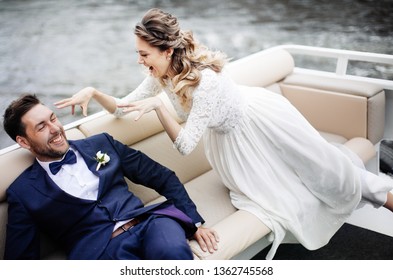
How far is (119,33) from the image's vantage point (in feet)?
24.7

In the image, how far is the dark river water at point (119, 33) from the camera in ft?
19.1

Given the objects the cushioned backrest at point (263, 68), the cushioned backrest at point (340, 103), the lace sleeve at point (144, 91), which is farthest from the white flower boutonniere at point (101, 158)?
the cushioned backrest at point (340, 103)

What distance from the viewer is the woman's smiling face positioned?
1.92m

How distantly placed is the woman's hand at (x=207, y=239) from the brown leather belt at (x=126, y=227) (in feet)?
0.89

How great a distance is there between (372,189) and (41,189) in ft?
5.25

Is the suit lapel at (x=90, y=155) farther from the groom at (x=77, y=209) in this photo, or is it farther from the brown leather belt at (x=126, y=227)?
the brown leather belt at (x=126, y=227)

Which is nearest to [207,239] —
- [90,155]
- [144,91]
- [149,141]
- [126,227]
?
[126,227]

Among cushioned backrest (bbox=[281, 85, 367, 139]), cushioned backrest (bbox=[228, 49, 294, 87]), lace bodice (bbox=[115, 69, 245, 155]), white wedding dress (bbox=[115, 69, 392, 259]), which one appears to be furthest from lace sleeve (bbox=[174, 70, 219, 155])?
cushioned backrest (bbox=[281, 85, 367, 139])

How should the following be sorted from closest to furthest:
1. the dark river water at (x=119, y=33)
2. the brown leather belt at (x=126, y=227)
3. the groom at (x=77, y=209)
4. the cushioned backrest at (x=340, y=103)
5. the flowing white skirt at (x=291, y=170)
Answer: the groom at (x=77, y=209)
the brown leather belt at (x=126, y=227)
the flowing white skirt at (x=291, y=170)
the cushioned backrest at (x=340, y=103)
the dark river water at (x=119, y=33)

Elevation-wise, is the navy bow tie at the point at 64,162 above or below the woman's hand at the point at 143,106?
below

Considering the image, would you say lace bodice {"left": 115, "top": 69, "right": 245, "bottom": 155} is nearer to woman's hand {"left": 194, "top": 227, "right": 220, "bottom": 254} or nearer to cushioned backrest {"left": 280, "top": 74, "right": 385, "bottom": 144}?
woman's hand {"left": 194, "top": 227, "right": 220, "bottom": 254}

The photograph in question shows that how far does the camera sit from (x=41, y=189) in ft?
5.89
